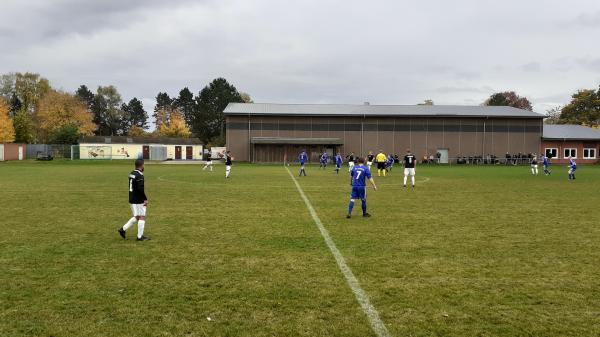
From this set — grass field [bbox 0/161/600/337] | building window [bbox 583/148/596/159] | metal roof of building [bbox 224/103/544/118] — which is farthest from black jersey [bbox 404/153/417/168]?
building window [bbox 583/148/596/159]

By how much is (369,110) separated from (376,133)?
4644 millimetres

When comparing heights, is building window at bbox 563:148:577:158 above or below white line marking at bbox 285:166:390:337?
above

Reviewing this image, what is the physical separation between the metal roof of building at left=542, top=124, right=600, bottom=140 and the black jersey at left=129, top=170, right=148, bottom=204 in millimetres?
68437

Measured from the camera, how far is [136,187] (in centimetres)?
1027

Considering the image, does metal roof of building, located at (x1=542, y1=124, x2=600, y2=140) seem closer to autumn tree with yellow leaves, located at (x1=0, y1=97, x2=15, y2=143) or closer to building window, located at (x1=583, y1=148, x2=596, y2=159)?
building window, located at (x1=583, y1=148, x2=596, y2=159)

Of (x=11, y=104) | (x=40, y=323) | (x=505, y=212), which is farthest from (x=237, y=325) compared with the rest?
(x=11, y=104)

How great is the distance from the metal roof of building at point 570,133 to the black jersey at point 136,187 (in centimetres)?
6844

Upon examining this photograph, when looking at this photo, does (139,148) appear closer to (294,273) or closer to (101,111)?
Answer: (101,111)

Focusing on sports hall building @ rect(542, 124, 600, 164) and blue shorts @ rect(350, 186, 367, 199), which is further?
sports hall building @ rect(542, 124, 600, 164)

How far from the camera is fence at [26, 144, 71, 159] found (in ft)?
235

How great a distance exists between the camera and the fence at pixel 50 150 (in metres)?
71.5

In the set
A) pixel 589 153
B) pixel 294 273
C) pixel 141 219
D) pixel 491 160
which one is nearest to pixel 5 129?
pixel 491 160

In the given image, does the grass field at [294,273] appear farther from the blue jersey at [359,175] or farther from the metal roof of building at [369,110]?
the metal roof of building at [369,110]

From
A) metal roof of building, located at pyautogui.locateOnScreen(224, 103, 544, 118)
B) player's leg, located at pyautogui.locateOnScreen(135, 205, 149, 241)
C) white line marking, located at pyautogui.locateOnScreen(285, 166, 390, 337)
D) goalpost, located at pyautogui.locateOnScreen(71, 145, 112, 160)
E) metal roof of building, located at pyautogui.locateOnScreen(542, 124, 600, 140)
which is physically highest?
metal roof of building, located at pyautogui.locateOnScreen(224, 103, 544, 118)
